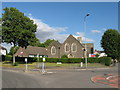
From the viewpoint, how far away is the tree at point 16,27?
43656mm

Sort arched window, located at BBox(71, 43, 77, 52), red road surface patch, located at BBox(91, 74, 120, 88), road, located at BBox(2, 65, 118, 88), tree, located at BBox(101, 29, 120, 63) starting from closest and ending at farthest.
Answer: road, located at BBox(2, 65, 118, 88) → red road surface patch, located at BBox(91, 74, 120, 88) → tree, located at BBox(101, 29, 120, 63) → arched window, located at BBox(71, 43, 77, 52)

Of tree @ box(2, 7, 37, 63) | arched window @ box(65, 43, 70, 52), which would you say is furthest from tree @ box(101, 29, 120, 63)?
tree @ box(2, 7, 37, 63)

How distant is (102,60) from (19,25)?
24630 millimetres

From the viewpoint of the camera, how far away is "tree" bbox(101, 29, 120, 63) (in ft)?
180

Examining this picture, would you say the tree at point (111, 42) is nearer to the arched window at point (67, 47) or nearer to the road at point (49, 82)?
the arched window at point (67, 47)

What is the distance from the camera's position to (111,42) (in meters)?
55.0

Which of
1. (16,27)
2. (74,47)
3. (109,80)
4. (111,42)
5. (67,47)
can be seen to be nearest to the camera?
(109,80)

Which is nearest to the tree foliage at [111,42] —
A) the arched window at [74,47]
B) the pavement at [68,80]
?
the arched window at [74,47]

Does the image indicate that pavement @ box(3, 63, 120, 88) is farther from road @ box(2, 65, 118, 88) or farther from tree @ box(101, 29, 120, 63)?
tree @ box(101, 29, 120, 63)

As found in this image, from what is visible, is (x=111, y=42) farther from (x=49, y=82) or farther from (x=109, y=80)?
(x=49, y=82)

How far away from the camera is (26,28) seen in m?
45.2

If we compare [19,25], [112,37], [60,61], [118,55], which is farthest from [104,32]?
[19,25]

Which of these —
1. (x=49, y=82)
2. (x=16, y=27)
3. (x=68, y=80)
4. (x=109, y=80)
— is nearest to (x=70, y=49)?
(x=16, y=27)

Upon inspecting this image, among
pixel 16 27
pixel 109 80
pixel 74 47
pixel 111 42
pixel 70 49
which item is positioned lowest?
pixel 109 80
